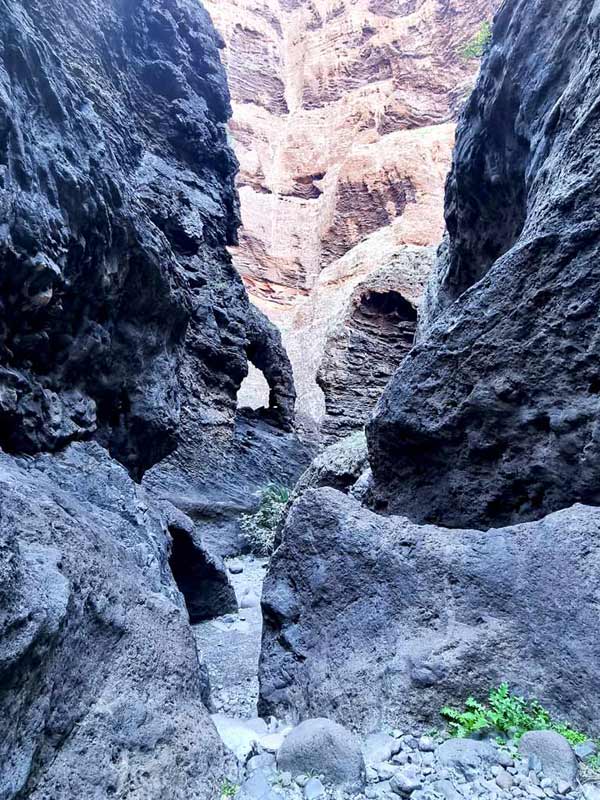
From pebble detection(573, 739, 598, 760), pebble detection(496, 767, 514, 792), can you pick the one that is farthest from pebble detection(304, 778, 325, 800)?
pebble detection(573, 739, 598, 760)

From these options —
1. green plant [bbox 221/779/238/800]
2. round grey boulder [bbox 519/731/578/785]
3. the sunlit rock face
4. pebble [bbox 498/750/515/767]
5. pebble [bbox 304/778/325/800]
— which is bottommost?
green plant [bbox 221/779/238/800]

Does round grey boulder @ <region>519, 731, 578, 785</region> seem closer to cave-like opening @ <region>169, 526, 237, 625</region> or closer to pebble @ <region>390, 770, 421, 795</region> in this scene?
pebble @ <region>390, 770, 421, 795</region>

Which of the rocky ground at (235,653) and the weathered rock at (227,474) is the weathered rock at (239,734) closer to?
the rocky ground at (235,653)

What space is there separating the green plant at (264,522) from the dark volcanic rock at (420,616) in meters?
6.45

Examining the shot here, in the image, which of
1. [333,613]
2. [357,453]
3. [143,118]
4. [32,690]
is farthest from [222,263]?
[32,690]

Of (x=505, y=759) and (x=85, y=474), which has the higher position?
(x=85, y=474)

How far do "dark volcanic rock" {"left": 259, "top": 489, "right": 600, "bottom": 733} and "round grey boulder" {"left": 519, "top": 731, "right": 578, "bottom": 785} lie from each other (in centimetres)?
24

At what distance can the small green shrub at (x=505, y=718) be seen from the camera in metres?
2.09

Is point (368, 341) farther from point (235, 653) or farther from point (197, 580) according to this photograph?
point (235, 653)

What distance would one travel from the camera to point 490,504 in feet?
11.9

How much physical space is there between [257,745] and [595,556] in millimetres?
1688

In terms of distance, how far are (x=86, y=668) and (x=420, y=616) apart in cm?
155

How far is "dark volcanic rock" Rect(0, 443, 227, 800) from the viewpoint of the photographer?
157 cm

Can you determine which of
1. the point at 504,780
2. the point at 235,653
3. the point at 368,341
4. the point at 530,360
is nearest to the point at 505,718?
the point at 504,780
